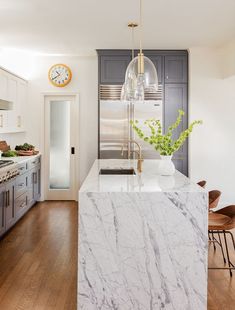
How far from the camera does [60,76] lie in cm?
676

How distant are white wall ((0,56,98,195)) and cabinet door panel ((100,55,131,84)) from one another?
565mm

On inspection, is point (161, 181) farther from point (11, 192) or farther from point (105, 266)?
point (11, 192)

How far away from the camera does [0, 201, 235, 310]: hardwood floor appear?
116 inches

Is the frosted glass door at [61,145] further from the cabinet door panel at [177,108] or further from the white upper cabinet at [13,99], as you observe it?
the cabinet door panel at [177,108]

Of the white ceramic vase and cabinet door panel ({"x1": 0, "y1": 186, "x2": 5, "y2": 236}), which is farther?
cabinet door panel ({"x1": 0, "y1": 186, "x2": 5, "y2": 236})

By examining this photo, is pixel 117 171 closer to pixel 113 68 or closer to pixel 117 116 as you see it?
pixel 117 116

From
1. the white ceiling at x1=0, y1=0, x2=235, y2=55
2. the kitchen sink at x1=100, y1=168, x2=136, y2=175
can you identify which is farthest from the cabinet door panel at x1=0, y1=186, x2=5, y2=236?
the white ceiling at x1=0, y1=0, x2=235, y2=55

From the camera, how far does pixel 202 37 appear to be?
216 inches

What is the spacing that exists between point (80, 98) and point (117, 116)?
99 cm

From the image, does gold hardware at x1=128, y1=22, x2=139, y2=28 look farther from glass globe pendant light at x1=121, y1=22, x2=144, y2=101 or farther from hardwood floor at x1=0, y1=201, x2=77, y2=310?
hardwood floor at x1=0, y1=201, x2=77, y2=310

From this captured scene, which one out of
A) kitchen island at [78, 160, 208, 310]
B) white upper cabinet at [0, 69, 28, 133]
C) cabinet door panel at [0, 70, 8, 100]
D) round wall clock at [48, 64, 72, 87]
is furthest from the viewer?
round wall clock at [48, 64, 72, 87]

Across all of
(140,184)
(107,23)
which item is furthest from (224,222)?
(107,23)

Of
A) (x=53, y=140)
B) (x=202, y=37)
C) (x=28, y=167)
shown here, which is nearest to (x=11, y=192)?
(x=28, y=167)

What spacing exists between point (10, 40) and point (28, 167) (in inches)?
78.1
